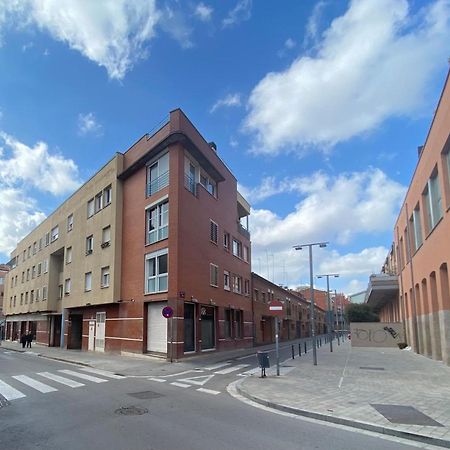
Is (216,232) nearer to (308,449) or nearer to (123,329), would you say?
(123,329)

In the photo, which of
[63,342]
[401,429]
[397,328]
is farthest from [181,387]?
[397,328]

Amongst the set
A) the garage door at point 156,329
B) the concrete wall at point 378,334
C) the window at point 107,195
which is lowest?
the concrete wall at point 378,334

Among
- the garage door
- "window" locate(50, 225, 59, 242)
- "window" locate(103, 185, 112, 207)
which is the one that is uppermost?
"window" locate(103, 185, 112, 207)

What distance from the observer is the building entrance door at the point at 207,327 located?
26188mm

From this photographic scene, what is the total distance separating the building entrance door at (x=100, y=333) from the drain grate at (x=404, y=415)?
2241cm

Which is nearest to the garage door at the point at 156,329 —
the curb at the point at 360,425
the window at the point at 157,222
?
the window at the point at 157,222

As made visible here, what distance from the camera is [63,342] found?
34.8 m

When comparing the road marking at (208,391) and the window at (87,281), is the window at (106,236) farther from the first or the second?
the road marking at (208,391)

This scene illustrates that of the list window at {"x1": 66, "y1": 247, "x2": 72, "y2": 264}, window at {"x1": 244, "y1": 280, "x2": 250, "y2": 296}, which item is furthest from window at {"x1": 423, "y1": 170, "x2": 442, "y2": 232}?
window at {"x1": 66, "y1": 247, "x2": 72, "y2": 264}

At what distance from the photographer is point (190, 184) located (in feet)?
86.5

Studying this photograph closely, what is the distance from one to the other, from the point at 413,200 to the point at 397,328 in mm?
16166

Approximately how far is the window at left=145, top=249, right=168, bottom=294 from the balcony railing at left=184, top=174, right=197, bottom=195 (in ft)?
14.4

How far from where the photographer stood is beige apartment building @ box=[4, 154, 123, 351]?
28344mm

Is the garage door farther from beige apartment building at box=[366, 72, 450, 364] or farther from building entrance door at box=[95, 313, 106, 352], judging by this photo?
beige apartment building at box=[366, 72, 450, 364]
